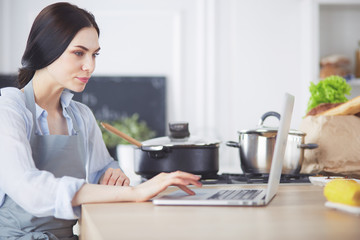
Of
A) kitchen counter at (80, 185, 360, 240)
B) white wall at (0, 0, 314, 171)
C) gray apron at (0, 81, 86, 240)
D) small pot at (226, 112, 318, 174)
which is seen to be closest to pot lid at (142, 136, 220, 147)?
small pot at (226, 112, 318, 174)

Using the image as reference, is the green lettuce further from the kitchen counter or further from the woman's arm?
the woman's arm

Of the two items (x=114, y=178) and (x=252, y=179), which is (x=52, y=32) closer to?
(x=114, y=178)

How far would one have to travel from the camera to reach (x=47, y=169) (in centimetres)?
145

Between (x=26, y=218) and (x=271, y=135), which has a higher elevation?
(x=271, y=135)

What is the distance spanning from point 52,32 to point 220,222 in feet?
2.82

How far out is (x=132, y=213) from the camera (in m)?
0.97

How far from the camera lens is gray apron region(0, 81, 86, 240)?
133 cm

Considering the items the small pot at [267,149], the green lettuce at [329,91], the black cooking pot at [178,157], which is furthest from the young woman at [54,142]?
the green lettuce at [329,91]

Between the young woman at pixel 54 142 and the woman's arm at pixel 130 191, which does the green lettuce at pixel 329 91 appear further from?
the woman's arm at pixel 130 191

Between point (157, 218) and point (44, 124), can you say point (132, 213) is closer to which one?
point (157, 218)

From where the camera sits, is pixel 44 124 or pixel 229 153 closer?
pixel 44 124

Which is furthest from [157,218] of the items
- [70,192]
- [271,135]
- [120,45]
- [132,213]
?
[120,45]

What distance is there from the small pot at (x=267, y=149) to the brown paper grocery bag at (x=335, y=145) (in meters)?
0.12

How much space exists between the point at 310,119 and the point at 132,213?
1.04m
